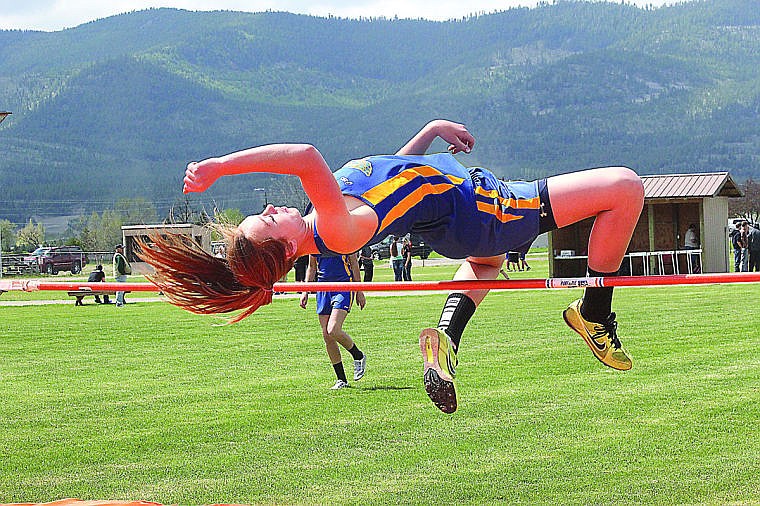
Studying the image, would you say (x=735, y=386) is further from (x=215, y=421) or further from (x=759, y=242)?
(x=759, y=242)

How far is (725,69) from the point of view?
602 feet

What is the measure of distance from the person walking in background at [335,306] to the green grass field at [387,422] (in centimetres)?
21

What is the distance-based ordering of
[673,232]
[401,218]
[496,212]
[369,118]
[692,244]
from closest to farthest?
[401,218]
[496,212]
[692,244]
[673,232]
[369,118]

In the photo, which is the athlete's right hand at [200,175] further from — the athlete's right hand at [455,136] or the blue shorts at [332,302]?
the blue shorts at [332,302]

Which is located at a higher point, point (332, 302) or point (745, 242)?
point (332, 302)

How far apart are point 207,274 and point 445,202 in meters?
0.80

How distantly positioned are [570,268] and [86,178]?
134617mm

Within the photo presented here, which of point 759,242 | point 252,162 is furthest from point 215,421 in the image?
point 759,242

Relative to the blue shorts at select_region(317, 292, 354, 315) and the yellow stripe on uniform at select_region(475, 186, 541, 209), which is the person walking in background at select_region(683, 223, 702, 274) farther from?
the yellow stripe on uniform at select_region(475, 186, 541, 209)

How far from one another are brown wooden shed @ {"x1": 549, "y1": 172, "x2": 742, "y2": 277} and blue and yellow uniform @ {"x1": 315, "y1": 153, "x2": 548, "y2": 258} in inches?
754

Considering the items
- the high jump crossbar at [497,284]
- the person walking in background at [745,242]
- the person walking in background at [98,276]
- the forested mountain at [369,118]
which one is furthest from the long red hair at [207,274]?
the forested mountain at [369,118]

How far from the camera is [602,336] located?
374 centimetres

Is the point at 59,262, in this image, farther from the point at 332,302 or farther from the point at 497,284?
the point at 497,284

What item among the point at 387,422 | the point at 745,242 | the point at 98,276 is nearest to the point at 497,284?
the point at 387,422
